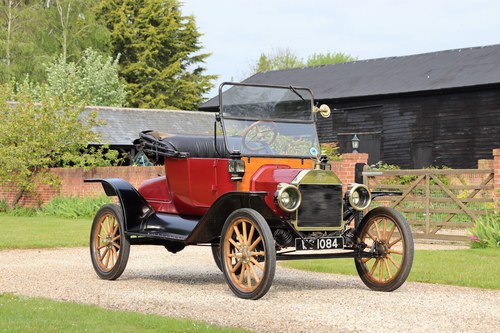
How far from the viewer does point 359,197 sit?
986cm

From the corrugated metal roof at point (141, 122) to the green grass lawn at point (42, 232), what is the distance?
12153 mm

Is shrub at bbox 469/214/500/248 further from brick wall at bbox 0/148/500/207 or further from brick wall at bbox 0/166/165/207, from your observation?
brick wall at bbox 0/166/165/207

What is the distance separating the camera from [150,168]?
25.5m

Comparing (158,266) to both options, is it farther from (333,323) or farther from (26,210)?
(26,210)

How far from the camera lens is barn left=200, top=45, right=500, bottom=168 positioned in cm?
3312

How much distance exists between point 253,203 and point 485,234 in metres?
7.35

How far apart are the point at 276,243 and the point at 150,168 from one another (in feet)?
53.1

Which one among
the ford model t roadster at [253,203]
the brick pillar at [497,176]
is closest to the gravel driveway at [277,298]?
the ford model t roadster at [253,203]

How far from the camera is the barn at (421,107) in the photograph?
109 feet

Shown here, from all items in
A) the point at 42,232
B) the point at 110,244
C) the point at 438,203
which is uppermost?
the point at 438,203

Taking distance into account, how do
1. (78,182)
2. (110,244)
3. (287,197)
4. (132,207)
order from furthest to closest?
(78,182) < (110,244) < (132,207) < (287,197)

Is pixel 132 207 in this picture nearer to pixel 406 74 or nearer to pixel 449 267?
pixel 449 267

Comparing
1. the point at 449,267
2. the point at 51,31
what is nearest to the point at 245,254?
the point at 449,267

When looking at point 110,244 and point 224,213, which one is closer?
point 224,213
